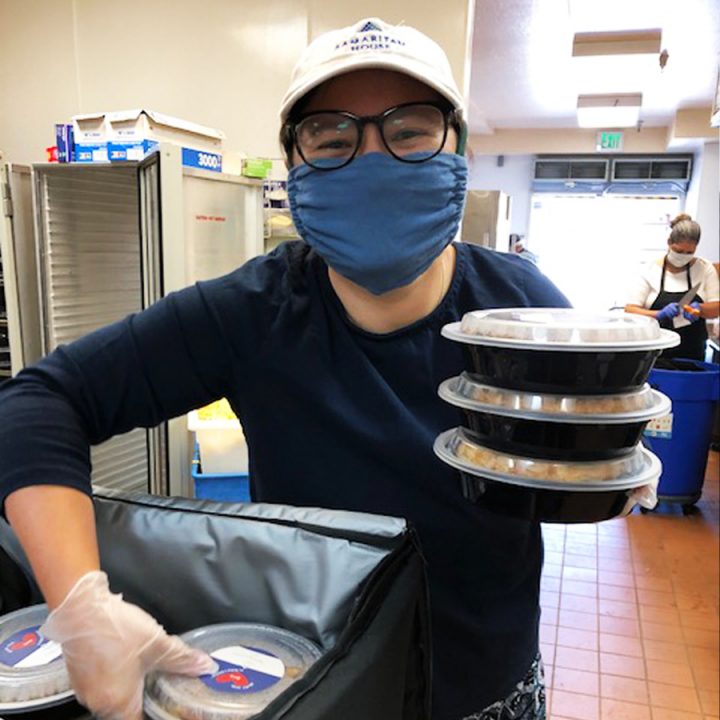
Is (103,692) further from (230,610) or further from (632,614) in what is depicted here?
(632,614)

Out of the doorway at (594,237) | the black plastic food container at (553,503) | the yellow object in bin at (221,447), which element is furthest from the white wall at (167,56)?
the doorway at (594,237)

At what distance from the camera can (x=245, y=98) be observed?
300 cm

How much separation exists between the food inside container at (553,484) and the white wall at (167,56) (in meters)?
2.62

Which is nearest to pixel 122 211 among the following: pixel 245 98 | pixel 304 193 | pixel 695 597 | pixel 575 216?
pixel 245 98

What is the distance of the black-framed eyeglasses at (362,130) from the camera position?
0.82 meters

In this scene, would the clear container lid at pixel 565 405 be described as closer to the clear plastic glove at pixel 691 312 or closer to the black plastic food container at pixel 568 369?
the black plastic food container at pixel 568 369

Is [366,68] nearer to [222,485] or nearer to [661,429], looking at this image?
[222,485]

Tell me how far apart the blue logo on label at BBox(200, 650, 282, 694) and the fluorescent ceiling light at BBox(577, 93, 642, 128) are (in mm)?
6813

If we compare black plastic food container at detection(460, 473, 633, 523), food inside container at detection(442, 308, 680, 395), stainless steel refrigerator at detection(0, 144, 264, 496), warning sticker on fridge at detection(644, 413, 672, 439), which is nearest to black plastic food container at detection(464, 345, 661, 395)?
food inside container at detection(442, 308, 680, 395)

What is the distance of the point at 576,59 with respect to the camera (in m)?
4.84

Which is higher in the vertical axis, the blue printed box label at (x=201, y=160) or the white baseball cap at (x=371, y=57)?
the blue printed box label at (x=201, y=160)

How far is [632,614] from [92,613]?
8.91 feet

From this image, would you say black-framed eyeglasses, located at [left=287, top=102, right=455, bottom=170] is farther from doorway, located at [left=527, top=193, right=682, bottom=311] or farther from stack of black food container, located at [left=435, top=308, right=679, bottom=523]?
doorway, located at [left=527, top=193, right=682, bottom=311]

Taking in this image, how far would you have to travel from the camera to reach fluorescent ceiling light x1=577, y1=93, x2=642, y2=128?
6.31m
